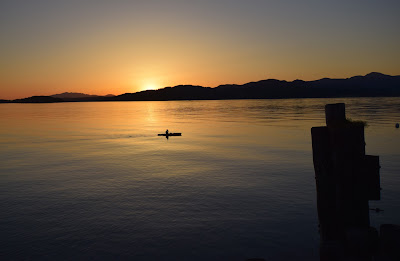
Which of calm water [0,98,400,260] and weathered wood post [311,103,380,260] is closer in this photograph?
weathered wood post [311,103,380,260]

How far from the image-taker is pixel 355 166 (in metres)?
7.46

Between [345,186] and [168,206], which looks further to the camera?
[168,206]

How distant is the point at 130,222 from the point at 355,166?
10.4 meters

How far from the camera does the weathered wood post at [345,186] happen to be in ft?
24.2

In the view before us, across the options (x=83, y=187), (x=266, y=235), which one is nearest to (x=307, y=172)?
(x=266, y=235)

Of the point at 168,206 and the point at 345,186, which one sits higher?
the point at 345,186

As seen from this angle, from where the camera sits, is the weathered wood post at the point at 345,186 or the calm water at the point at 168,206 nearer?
the weathered wood post at the point at 345,186

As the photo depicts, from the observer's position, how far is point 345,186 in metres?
7.53

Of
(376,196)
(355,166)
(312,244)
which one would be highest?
(355,166)

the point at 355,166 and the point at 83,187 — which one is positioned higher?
the point at 355,166

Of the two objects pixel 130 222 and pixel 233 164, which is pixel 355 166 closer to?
pixel 130 222

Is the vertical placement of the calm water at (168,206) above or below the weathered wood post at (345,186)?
below

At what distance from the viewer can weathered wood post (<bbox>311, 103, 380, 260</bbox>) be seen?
7.39 m

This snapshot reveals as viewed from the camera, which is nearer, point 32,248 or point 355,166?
point 355,166
